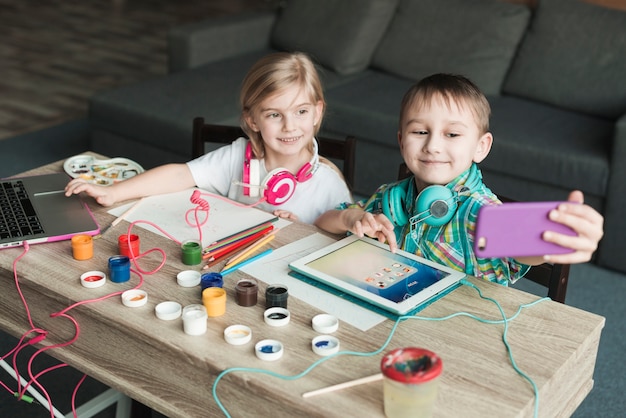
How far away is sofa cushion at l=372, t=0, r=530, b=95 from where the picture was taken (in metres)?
3.66

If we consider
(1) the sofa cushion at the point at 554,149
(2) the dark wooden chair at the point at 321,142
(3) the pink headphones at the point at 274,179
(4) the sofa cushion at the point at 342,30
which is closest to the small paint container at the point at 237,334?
(3) the pink headphones at the point at 274,179

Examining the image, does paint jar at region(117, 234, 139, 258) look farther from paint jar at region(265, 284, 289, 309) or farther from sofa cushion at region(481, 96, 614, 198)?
sofa cushion at region(481, 96, 614, 198)

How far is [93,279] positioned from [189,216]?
0.37 meters

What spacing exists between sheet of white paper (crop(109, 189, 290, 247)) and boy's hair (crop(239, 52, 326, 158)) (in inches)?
11.2

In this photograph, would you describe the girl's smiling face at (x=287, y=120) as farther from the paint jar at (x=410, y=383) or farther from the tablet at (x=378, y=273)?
the paint jar at (x=410, y=383)

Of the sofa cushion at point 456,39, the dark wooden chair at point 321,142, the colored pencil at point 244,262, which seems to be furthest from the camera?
the sofa cushion at point 456,39

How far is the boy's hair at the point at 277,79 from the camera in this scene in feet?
6.56

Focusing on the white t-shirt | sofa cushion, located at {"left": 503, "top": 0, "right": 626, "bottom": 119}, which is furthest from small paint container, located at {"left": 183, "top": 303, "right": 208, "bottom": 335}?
sofa cushion, located at {"left": 503, "top": 0, "right": 626, "bottom": 119}

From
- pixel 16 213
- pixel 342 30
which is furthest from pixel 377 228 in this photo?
pixel 342 30

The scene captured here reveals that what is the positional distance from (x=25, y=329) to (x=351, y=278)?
684 millimetres

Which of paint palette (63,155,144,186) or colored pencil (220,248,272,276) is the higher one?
colored pencil (220,248,272,276)

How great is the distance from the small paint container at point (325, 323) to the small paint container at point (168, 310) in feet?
0.82

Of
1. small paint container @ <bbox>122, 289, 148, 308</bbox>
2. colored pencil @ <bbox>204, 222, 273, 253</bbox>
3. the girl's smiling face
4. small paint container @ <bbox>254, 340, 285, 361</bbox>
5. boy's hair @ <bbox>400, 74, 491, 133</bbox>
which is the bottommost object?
small paint container @ <bbox>122, 289, 148, 308</bbox>

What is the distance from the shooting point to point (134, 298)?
4.84 ft
